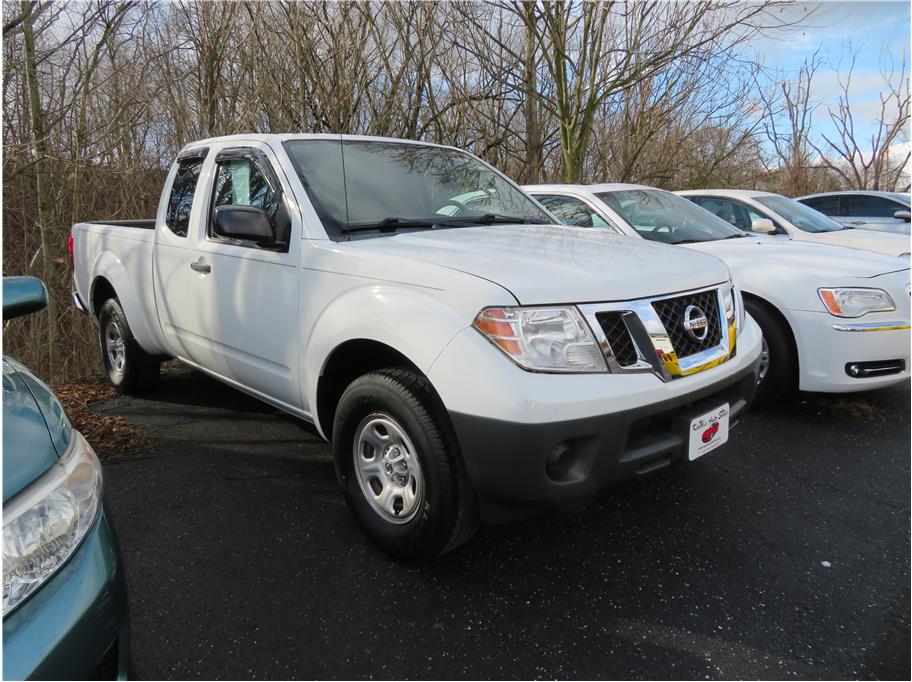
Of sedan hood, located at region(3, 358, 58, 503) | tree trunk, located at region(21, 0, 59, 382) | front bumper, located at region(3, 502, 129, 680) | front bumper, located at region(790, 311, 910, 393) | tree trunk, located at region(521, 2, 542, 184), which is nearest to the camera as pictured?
front bumper, located at region(3, 502, 129, 680)

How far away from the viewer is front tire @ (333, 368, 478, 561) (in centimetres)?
229

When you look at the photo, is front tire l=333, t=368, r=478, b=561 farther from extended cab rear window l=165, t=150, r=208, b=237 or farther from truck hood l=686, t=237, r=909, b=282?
truck hood l=686, t=237, r=909, b=282

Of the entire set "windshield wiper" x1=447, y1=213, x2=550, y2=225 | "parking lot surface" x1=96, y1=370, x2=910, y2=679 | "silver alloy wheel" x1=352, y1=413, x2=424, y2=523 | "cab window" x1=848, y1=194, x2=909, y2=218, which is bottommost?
"parking lot surface" x1=96, y1=370, x2=910, y2=679

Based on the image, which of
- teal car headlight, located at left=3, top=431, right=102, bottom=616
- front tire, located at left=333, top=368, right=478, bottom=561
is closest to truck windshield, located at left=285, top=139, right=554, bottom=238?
front tire, located at left=333, top=368, right=478, bottom=561

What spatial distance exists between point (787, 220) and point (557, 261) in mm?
5505

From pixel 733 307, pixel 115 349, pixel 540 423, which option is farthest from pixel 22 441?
pixel 115 349

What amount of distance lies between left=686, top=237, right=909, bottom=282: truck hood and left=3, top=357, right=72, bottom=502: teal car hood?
3909 millimetres

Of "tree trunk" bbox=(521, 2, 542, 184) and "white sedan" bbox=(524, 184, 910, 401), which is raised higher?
"tree trunk" bbox=(521, 2, 542, 184)

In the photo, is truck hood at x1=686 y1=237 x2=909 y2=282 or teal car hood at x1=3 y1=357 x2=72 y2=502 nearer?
teal car hood at x1=3 y1=357 x2=72 y2=502

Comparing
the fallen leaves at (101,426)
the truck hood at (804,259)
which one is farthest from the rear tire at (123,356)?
the truck hood at (804,259)

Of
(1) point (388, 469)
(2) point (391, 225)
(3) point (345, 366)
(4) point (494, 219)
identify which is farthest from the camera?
(4) point (494, 219)

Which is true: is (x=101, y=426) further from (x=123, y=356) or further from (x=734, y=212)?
(x=734, y=212)

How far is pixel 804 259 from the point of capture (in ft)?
13.9

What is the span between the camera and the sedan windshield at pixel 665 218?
16.7 feet
